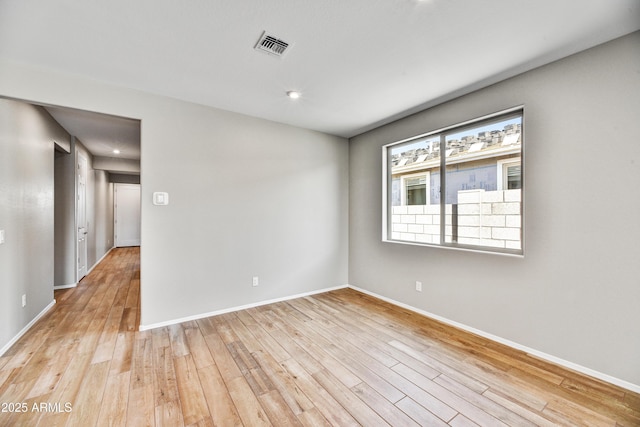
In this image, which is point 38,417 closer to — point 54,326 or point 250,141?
point 54,326

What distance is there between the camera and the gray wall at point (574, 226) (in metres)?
1.89

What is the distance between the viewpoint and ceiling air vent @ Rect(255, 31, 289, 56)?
1938 mm

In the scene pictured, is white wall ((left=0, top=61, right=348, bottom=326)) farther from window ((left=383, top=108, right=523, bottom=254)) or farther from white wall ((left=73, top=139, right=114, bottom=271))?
white wall ((left=73, top=139, right=114, bottom=271))

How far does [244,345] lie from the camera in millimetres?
2494

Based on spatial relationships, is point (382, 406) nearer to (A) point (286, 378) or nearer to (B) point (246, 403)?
(A) point (286, 378)

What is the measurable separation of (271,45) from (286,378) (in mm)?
2599

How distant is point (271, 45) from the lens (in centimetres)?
202

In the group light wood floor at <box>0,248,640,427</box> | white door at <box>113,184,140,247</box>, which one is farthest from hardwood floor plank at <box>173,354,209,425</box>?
white door at <box>113,184,140,247</box>

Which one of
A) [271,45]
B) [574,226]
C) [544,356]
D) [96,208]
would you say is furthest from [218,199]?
[96,208]

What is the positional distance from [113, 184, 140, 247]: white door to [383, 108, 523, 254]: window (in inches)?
350

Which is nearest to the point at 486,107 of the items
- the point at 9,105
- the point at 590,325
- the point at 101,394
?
A: the point at 590,325

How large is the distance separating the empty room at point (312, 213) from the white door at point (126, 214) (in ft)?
18.2

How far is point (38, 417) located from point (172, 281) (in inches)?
57.1

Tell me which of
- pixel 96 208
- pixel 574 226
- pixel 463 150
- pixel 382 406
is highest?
pixel 463 150
